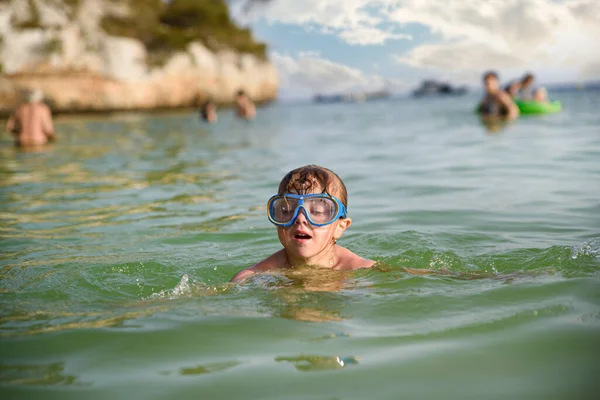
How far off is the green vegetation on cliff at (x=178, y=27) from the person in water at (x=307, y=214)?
44.5 metres

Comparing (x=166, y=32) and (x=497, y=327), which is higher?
(x=166, y=32)

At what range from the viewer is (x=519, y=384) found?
2.58 metres

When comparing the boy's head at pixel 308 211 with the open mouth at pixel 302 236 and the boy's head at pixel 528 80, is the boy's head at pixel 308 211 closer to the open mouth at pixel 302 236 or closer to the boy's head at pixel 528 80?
the open mouth at pixel 302 236

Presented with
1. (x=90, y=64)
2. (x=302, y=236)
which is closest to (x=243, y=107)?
(x=90, y=64)

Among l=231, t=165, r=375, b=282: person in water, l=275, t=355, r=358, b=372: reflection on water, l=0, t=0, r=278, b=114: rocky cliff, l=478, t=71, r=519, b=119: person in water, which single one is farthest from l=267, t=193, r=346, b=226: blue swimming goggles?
l=0, t=0, r=278, b=114: rocky cliff

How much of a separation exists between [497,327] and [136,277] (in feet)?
8.46

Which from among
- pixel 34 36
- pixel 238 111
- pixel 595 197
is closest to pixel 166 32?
pixel 34 36

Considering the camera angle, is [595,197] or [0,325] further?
[595,197]

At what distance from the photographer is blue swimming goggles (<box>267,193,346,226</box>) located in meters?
4.05

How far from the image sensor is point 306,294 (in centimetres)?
387

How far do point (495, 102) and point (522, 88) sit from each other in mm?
2821

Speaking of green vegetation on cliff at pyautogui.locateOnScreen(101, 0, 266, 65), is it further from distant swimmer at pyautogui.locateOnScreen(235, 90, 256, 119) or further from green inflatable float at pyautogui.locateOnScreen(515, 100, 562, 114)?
green inflatable float at pyautogui.locateOnScreen(515, 100, 562, 114)

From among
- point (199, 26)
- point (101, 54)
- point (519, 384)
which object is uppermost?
point (199, 26)

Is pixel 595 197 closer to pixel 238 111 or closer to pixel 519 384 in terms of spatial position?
pixel 519 384
